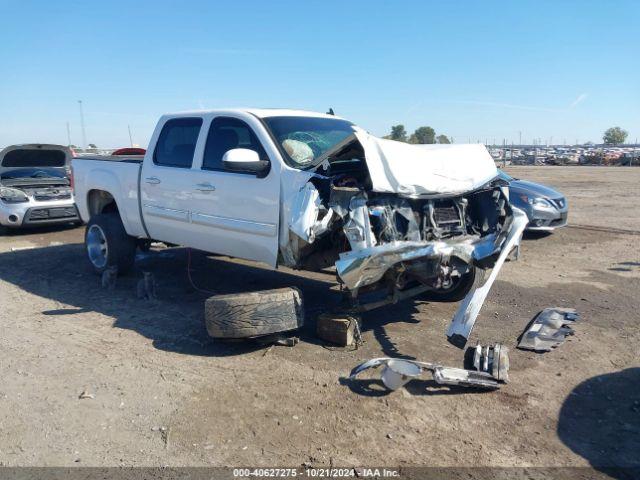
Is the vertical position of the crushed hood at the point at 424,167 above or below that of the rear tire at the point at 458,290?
above

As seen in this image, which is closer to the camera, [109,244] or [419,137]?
[109,244]

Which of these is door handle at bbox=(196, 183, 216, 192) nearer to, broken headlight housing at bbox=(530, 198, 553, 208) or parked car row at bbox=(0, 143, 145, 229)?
parked car row at bbox=(0, 143, 145, 229)

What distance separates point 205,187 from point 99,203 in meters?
2.57

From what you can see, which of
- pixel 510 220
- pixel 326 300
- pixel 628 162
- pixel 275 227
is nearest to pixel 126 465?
pixel 275 227

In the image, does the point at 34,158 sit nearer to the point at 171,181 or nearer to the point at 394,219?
the point at 171,181

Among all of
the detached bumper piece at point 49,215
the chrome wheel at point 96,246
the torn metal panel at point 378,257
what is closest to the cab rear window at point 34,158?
the detached bumper piece at point 49,215

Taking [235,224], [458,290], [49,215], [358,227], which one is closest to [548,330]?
[458,290]

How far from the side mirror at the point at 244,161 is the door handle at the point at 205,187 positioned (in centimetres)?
62

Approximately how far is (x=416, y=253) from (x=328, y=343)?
1149mm

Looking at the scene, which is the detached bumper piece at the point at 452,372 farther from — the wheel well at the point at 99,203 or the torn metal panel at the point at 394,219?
the wheel well at the point at 99,203

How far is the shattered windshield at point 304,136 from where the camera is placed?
5.05m

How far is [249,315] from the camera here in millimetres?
4316

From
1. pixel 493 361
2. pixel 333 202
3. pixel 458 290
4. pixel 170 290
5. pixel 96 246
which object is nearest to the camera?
pixel 493 361

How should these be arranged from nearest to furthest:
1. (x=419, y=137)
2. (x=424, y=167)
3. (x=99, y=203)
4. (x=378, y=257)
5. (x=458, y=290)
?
(x=378, y=257)
(x=424, y=167)
(x=458, y=290)
(x=99, y=203)
(x=419, y=137)
